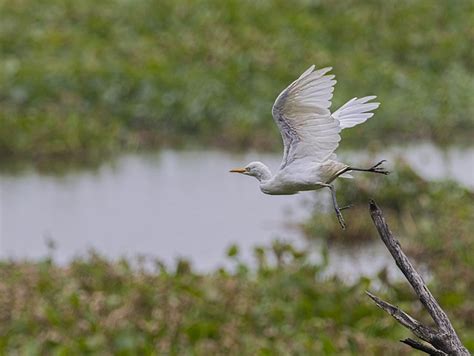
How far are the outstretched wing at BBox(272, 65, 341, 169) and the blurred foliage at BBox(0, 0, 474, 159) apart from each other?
9.93 m

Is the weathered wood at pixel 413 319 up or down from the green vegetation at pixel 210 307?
up

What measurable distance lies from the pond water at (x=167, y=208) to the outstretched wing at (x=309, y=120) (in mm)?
6526

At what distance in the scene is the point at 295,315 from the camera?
7.91 meters

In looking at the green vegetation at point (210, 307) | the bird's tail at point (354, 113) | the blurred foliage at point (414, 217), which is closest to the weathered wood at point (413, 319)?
the bird's tail at point (354, 113)

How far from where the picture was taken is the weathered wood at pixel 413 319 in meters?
3.12

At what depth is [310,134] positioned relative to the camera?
10.4 feet

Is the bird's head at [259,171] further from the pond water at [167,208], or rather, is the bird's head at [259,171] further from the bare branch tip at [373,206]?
the pond water at [167,208]

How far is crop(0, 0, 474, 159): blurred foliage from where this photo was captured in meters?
13.9

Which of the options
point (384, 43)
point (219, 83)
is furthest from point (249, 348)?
point (384, 43)

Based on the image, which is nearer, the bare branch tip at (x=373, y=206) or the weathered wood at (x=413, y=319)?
the bare branch tip at (x=373, y=206)

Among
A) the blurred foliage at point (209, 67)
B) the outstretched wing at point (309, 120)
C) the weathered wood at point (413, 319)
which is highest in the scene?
the blurred foliage at point (209, 67)

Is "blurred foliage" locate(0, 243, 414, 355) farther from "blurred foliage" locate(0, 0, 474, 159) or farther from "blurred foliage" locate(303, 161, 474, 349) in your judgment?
"blurred foliage" locate(0, 0, 474, 159)

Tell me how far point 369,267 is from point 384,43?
624 centimetres

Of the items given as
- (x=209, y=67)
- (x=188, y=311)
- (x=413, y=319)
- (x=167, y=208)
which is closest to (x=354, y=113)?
(x=413, y=319)
